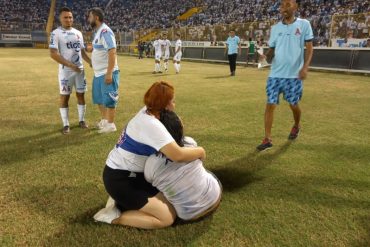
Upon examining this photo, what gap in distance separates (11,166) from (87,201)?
5.66 feet

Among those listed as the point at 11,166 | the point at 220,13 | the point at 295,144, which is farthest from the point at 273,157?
the point at 220,13

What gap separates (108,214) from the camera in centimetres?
327

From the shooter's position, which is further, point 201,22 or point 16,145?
point 201,22

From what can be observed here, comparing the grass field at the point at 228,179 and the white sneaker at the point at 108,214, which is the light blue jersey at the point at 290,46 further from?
the white sneaker at the point at 108,214

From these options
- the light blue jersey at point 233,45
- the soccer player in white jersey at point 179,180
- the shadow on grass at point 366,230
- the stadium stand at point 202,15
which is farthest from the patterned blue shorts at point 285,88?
the stadium stand at point 202,15

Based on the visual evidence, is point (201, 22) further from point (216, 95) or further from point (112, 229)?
point (112, 229)

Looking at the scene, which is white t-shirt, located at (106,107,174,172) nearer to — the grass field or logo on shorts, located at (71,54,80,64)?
the grass field

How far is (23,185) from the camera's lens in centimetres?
416

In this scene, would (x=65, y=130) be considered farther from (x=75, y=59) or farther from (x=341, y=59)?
(x=341, y=59)

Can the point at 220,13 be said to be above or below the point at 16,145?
above

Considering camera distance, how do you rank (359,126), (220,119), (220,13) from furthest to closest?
(220,13), (220,119), (359,126)

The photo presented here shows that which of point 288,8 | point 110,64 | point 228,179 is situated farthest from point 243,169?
point 110,64

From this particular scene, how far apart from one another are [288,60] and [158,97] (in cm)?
309

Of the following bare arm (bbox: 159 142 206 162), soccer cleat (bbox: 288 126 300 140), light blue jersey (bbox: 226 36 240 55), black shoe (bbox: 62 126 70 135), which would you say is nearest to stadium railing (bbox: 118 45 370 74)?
light blue jersey (bbox: 226 36 240 55)
